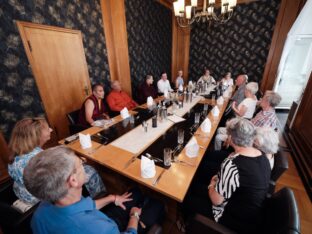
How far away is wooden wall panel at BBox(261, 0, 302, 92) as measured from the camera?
404 centimetres

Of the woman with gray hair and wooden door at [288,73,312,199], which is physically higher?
the woman with gray hair

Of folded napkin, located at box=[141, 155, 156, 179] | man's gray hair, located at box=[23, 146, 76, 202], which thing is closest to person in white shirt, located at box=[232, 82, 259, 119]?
folded napkin, located at box=[141, 155, 156, 179]

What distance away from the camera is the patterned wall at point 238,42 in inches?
176

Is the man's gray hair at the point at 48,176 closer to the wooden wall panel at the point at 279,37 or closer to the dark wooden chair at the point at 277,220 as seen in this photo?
the dark wooden chair at the point at 277,220

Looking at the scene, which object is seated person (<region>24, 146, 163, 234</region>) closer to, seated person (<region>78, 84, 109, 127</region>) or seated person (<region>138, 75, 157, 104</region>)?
seated person (<region>78, 84, 109, 127</region>)

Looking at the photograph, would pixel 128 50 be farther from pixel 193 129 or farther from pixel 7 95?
pixel 193 129

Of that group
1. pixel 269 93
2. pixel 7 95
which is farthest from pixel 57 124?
pixel 269 93

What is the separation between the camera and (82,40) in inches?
110

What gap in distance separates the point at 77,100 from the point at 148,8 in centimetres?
316

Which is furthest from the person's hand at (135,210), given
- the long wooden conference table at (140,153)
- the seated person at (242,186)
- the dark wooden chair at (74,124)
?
the dark wooden chair at (74,124)

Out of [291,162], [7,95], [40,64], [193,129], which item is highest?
[40,64]

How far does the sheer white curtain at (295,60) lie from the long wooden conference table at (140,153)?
3986mm

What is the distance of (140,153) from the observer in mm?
1333

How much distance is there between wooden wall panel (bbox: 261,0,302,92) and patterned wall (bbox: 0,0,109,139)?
4.97m
